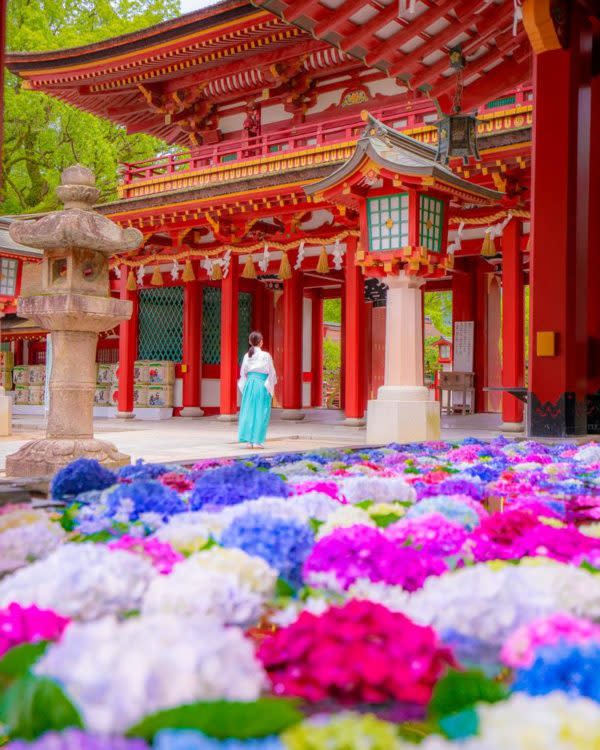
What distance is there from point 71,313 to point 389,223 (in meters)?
4.57

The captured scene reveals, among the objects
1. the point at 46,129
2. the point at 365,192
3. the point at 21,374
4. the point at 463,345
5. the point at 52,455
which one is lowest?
the point at 52,455

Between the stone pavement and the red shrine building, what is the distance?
0.75m

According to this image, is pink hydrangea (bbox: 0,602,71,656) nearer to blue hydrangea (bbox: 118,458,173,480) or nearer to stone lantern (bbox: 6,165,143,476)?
blue hydrangea (bbox: 118,458,173,480)

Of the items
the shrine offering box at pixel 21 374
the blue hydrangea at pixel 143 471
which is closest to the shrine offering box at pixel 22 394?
the shrine offering box at pixel 21 374

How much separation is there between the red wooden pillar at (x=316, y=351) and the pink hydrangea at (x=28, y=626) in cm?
1865

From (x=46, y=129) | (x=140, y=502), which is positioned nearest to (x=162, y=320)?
(x=46, y=129)

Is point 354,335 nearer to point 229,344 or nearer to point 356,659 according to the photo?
point 229,344

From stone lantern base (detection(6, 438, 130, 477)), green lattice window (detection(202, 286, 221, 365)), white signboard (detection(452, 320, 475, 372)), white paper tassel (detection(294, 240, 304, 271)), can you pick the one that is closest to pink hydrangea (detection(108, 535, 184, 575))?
stone lantern base (detection(6, 438, 130, 477))

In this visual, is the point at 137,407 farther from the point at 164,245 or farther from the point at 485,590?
the point at 485,590

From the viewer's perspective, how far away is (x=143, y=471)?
392 centimetres

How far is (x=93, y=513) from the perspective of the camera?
2648mm

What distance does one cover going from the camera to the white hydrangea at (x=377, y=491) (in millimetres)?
2969

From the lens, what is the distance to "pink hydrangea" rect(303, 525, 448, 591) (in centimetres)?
180

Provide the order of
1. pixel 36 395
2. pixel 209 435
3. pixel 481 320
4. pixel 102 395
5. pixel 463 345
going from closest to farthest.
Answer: pixel 209 435
pixel 481 320
pixel 463 345
pixel 102 395
pixel 36 395
